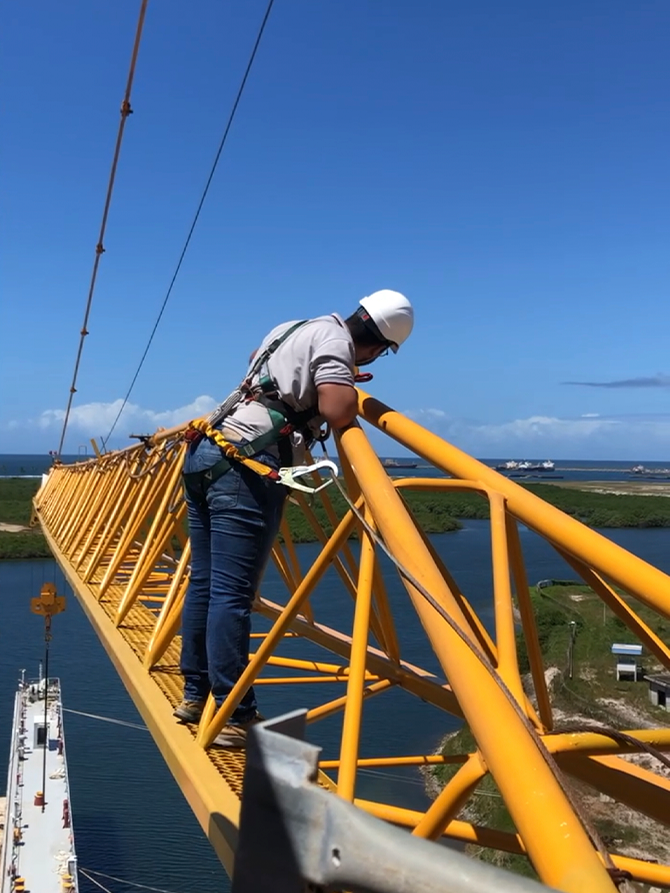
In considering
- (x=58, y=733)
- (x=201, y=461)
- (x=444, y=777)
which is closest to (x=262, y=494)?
(x=201, y=461)

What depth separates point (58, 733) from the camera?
20.4 m

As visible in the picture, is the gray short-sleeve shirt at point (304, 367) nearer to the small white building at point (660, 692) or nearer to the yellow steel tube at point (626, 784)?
the yellow steel tube at point (626, 784)

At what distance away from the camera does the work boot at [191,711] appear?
3.80 meters

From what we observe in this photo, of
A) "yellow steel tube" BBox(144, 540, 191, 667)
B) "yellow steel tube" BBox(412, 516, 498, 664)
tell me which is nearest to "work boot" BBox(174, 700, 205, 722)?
"yellow steel tube" BBox(144, 540, 191, 667)

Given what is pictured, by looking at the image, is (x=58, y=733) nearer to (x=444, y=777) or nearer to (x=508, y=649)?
(x=444, y=777)

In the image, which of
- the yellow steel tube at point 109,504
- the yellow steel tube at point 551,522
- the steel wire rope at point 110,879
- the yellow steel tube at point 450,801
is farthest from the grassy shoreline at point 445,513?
the yellow steel tube at point 450,801

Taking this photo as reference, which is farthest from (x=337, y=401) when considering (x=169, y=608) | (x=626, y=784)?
(x=169, y=608)

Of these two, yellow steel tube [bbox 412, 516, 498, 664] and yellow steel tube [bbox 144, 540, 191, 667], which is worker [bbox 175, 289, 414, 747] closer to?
yellow steel tube [bbox 412, 516, 498, 664]

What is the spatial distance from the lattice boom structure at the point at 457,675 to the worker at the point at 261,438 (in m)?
0.15

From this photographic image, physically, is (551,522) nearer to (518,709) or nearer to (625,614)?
(518,709)

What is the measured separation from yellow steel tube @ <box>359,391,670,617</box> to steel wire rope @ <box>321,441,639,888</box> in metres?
0.45

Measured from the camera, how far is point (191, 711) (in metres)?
3.80

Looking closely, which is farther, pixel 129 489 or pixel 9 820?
pixel 9 820

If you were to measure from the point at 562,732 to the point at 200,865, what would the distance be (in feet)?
52.5
